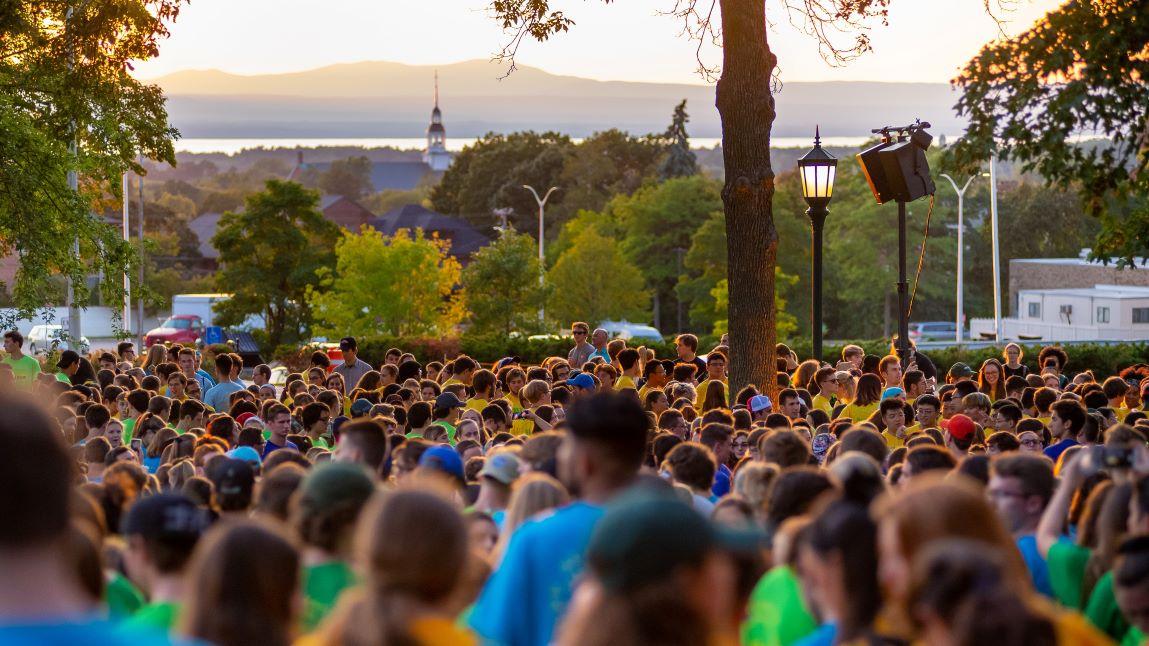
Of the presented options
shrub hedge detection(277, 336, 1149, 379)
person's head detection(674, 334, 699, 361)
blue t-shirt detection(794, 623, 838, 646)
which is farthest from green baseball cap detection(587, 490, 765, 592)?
shrub hedge detection(277, 336, 1149, 379)

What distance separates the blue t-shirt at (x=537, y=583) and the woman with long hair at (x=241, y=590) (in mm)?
1032

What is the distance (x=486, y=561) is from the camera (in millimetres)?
5289

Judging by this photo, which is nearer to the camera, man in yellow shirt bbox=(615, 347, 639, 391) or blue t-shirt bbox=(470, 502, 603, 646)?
blue t-shirt bbox=(470, 502, 603, 646)

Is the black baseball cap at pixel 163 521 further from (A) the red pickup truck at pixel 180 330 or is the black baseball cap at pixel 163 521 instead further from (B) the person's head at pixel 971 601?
(A) the red pickup truck at pixel 180 330

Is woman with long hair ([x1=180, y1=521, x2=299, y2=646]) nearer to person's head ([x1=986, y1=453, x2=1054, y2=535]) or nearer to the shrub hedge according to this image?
person's head ([x1=986, y1=453, x2=1054, y2=535])

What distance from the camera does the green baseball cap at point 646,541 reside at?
3285 mm

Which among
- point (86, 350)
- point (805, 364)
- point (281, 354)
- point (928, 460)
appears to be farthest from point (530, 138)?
point (928, 460)

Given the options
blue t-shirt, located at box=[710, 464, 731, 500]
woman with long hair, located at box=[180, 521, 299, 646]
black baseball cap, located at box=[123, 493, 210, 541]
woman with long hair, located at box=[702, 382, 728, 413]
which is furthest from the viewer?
woman with long hair, located at box=[702, 382, 728, 413]

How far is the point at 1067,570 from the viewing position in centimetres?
537

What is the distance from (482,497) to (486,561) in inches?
47.9

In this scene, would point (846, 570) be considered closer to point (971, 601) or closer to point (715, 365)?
point (971, 601)

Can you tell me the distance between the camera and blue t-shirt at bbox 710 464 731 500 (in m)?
8.56

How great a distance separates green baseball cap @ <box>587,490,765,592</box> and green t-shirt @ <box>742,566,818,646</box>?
40.4 inches

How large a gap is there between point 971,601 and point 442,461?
12.2 feet
